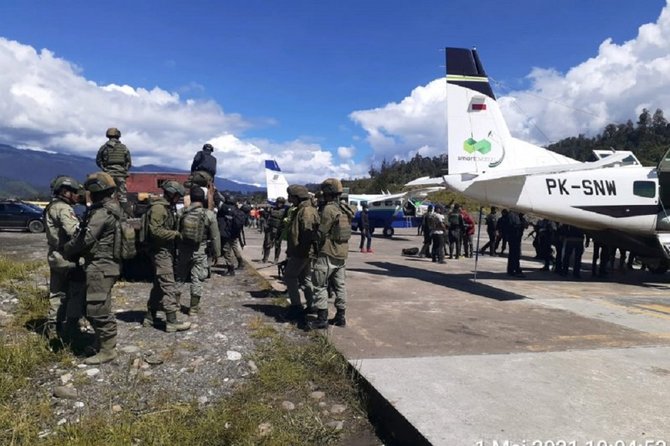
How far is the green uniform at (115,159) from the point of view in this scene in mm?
8263

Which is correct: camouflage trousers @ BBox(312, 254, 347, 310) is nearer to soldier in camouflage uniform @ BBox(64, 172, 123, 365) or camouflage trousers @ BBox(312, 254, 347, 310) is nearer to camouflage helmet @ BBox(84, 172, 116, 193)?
soldier in camouflage uniform @ BBox(64, 172, 123, 365)

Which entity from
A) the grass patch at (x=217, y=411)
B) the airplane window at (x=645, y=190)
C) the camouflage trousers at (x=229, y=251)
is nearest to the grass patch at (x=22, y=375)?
the grass patch at (x=217, y=411)

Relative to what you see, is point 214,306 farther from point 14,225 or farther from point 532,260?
point 14,225

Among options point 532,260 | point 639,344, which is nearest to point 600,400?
point 639,344

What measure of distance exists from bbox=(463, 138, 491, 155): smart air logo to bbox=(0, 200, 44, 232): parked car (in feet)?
63.2

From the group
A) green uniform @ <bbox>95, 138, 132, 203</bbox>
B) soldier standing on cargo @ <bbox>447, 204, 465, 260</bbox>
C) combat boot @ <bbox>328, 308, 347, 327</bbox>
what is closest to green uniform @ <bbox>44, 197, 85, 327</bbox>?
combat boot @ <bbox>328, 308, 347, 327</bbox>

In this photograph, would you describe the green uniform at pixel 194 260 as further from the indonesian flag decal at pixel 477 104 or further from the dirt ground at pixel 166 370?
the indonesian flag decal at pixel 477 104

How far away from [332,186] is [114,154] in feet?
15.5

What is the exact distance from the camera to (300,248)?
622 cm

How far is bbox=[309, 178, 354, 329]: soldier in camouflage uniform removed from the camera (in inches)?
225

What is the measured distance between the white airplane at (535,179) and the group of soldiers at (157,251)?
16.2ft

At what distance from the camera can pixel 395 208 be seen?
83.8ft

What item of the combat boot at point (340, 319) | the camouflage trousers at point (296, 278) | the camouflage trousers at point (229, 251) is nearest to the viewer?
the combat boot at point (340, 319)

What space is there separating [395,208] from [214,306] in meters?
19.6
